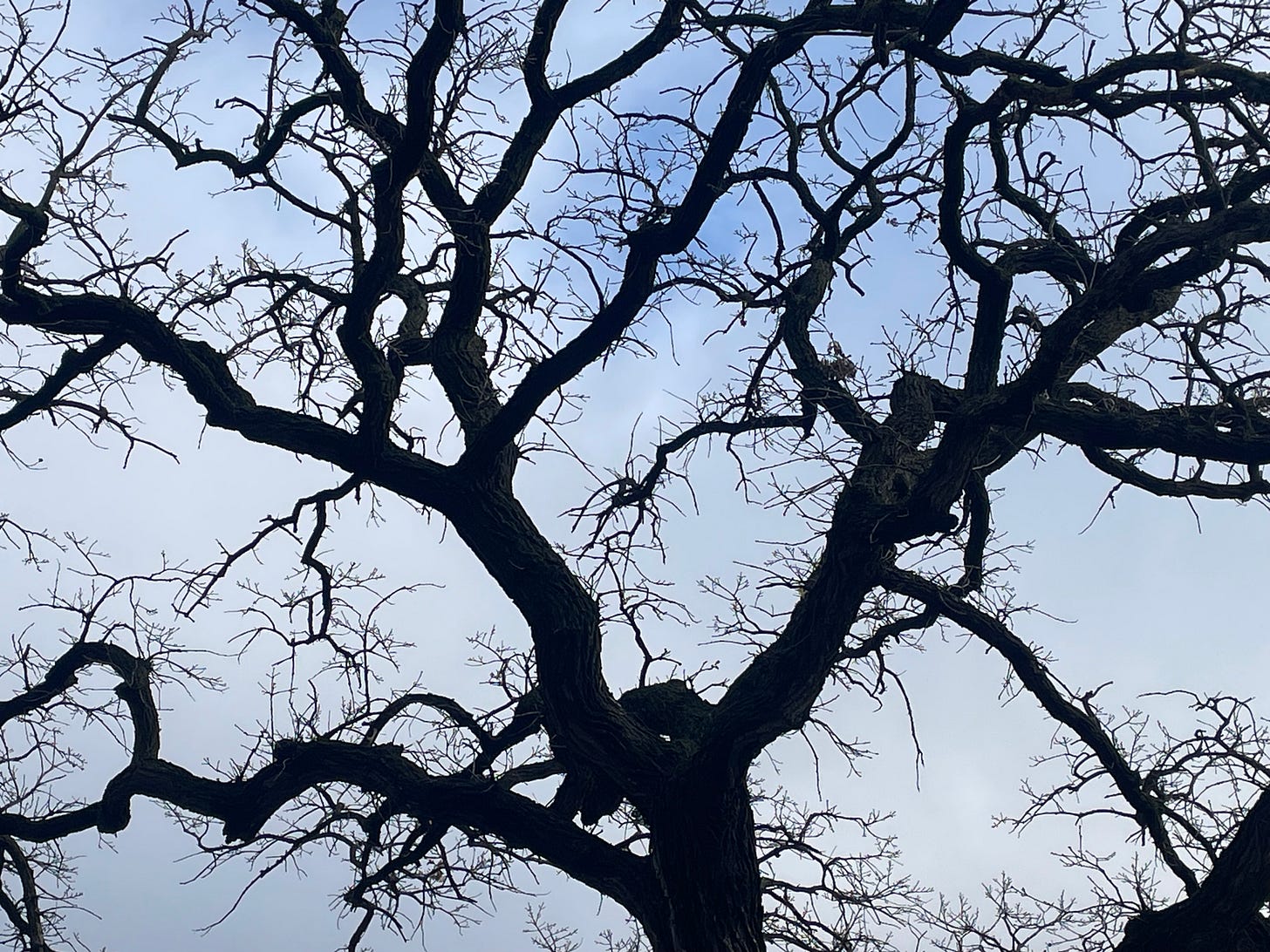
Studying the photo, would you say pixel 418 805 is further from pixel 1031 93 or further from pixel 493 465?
pixel 1031 93

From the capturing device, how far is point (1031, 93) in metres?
5.58

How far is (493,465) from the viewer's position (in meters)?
6.55

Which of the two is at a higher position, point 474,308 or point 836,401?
point 474,308

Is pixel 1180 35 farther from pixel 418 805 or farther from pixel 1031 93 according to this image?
pixel 418 805

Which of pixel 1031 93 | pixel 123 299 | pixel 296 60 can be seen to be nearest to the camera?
pixel 1031 93

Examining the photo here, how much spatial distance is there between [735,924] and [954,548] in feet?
7.69

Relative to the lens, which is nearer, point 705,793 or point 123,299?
point 705,793

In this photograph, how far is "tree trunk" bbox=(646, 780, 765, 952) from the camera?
18.8ft

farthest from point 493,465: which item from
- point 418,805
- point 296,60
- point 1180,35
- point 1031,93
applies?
point 1180,35

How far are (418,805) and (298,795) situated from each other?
75 cm

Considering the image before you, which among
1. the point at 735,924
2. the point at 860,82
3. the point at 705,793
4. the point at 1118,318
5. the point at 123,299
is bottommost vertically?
the point at 735,924

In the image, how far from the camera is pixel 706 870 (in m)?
5.84

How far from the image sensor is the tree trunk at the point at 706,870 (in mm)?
5723

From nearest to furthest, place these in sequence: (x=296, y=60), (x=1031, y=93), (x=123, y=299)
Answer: (x=1031, y=93) → (x=296, y=60) → (x=123, y=299)
